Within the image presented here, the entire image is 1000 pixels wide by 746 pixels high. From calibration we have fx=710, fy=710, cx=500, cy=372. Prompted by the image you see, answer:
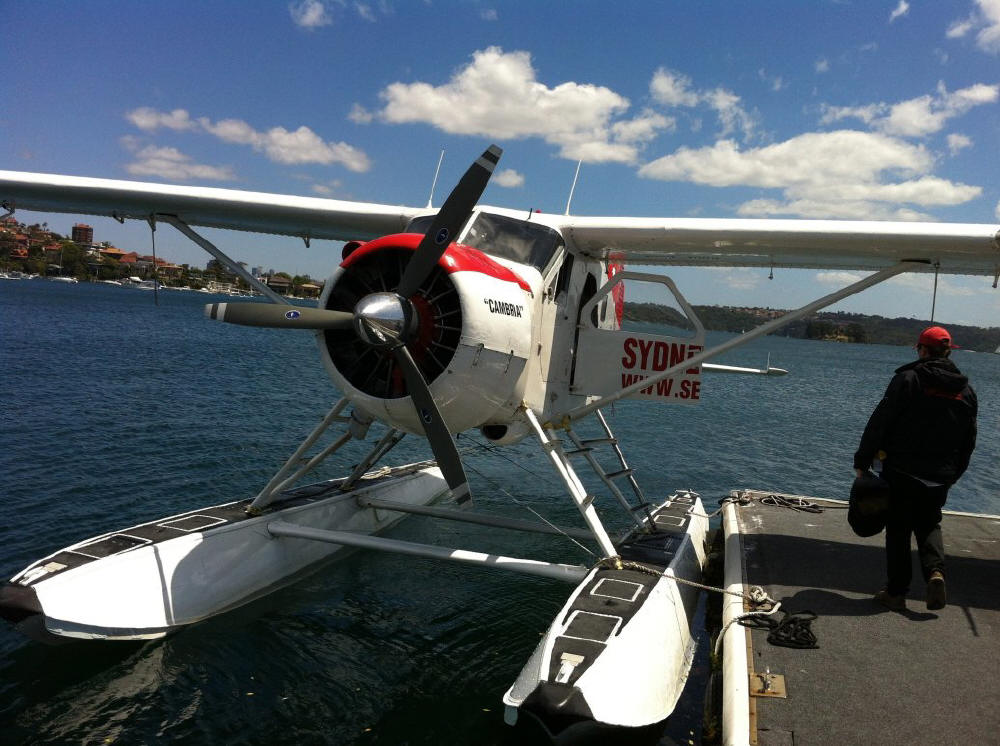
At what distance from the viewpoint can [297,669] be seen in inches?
212

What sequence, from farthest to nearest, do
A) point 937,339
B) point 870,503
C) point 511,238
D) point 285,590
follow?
point 285,590 < point 511,238 < point 937,339 < point 870,503

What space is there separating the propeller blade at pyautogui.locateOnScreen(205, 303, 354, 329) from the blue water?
2.61 meters

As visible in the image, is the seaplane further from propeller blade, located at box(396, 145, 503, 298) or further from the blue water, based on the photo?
the blue water

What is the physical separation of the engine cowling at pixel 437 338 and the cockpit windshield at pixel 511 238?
2.31 ft

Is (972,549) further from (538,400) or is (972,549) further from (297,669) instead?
(297,669)

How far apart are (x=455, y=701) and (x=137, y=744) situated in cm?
203

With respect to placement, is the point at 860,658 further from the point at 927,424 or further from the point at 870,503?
Result: the point at 927,424

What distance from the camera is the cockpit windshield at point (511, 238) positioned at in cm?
604

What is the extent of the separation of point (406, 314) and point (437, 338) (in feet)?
1.14

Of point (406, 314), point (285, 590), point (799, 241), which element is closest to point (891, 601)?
point (799, 241)

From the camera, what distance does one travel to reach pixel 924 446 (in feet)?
15.5

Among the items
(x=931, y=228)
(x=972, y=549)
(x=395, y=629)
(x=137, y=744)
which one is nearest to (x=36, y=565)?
(x=137, y=744)

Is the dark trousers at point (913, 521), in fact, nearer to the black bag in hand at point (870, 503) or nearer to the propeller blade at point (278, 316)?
the black bag in hand at point (870, 503)

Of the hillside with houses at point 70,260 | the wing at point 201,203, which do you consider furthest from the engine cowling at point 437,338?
the hillside with houses at point 70,260
